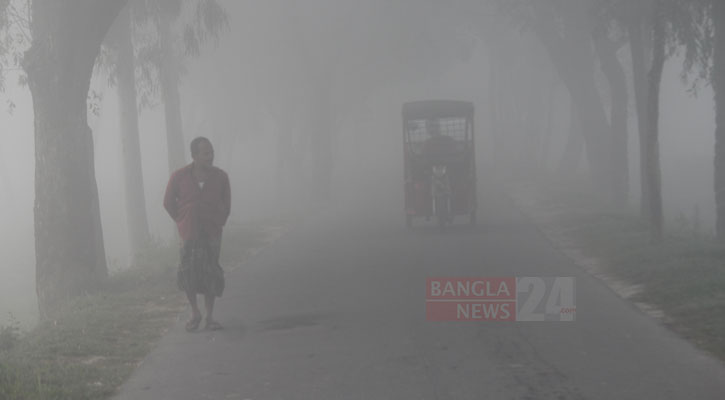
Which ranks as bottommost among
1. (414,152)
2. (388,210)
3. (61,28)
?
(388,210)

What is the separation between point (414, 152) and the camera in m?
20.9

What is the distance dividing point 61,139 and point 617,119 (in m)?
16.6

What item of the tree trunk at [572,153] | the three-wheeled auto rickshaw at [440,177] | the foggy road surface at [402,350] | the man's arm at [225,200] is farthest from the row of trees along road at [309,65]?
the tree trunk at [572,153]

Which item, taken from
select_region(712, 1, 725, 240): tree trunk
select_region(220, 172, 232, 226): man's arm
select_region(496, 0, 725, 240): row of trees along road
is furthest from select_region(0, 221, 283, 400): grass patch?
select_region(712, 1, 725, 240): tree trunk

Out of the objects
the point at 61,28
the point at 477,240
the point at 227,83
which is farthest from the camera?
the point at 227,83

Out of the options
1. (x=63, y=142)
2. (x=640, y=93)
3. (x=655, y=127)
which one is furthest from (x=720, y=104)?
(x=63, y=142)

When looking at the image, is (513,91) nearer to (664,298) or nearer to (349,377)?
(664,298)

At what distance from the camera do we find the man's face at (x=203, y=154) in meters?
9.64

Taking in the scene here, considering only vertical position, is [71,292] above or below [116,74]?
below

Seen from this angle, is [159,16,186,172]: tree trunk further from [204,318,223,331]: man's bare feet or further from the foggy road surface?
[204,318,223,331]: man's bare feet

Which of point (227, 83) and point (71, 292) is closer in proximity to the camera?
point (71, 292)

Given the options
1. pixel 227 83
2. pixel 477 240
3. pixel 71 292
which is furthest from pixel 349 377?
pixel 227 83

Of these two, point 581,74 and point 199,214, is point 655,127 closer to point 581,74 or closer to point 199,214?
point 199,214

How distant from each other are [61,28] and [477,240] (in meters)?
8.59
